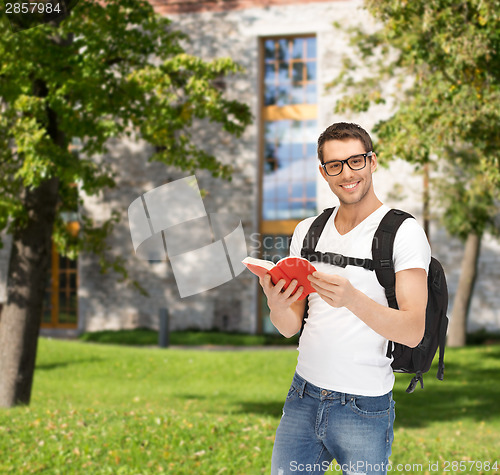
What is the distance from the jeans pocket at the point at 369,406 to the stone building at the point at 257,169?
17.8 m

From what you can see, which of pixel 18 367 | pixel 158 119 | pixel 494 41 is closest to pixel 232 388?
pixel 18 367

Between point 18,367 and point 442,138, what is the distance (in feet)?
21.4

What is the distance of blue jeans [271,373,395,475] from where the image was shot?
2424 mm

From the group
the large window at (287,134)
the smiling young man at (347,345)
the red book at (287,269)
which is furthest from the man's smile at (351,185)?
the large window at (287,134)

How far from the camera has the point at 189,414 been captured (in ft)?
25.4

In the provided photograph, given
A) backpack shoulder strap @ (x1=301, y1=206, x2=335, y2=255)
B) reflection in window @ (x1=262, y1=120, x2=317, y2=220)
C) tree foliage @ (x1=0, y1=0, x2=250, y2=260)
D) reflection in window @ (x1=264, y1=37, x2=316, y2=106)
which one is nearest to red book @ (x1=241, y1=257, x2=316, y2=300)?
backpack shoulder strap @ (x1=301, y1=206, x2=335, y2=255)

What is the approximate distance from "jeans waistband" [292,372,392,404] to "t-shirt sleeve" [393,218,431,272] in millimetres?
527

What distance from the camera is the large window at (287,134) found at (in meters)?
21.3

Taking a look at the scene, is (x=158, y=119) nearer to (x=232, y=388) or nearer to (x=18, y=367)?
(x=18, y=367)

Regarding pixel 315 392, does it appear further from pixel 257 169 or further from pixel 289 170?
pixel 257 169

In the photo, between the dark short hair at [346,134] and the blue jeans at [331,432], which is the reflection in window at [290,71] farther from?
the blue jeans at [331,432]

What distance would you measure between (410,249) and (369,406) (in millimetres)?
626

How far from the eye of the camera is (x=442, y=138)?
8102mm

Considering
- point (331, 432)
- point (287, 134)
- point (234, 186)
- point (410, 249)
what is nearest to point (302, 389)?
point (331, 432)
